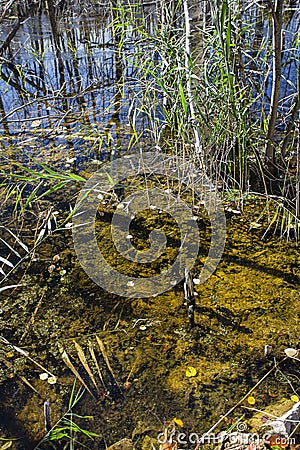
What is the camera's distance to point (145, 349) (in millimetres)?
1857

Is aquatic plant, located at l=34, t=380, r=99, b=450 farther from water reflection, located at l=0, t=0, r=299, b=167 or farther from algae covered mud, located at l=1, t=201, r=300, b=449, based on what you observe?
water reflection, located at l=0, t=0, r=299, b=167

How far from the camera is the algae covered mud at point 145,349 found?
1605mm

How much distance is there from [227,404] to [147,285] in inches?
28.2

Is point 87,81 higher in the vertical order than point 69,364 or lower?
higher

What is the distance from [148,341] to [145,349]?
43 mm

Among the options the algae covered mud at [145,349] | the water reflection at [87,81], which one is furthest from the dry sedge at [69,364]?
the water reflection at [87,81]

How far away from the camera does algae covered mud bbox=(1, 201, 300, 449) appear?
5.27 ft

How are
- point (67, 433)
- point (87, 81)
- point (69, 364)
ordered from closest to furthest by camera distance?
point (67, 433)
point (69, 364)
point (87, 81)

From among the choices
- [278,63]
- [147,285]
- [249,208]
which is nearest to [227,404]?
[147,285]

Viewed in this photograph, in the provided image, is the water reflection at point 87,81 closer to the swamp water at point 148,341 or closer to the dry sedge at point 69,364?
the swamp water at point 148,341

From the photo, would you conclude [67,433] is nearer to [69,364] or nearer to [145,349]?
[69,364]

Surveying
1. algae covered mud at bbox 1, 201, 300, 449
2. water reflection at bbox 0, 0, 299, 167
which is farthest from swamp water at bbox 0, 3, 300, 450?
water reflection at bbox 0, 0, 299, 167

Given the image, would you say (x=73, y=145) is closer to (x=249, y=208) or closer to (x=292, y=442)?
(x=249, y=208)

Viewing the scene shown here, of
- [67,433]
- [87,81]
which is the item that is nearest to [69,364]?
[67,433]
